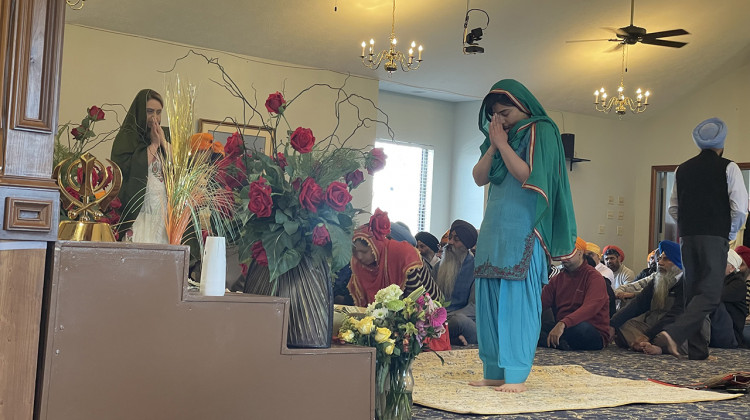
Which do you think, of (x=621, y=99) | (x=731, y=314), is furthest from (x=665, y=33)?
(x=731, y=314)

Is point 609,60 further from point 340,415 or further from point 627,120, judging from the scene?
point 340,415

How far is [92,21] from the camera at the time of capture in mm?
7629

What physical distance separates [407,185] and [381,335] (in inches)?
353

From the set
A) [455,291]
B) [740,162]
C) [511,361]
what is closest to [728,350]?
[455,291]

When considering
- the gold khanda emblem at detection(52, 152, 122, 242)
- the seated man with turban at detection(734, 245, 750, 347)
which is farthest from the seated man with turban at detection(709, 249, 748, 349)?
the gold khanda emblem at detection(52, 152, 122, 242)

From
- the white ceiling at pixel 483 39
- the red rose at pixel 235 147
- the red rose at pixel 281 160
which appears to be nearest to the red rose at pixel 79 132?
the red rose at pixel 235 147

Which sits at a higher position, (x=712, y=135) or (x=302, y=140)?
(x=712, y=135)

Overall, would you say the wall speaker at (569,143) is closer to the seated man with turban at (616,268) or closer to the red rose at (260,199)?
the seated man with turban at (616,268)

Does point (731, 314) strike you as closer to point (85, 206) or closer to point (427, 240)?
point (427, 240)

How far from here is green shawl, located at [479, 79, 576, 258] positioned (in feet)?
11.8

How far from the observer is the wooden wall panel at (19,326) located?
1608 mm

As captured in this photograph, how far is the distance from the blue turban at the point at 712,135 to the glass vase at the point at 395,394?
3.88 meters

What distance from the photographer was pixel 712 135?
5.73m

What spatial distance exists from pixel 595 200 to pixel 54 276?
10.9 meters
